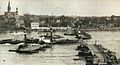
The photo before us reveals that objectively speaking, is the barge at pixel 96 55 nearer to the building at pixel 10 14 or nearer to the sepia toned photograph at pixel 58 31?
the sepia toned photograph at pixel 58 31

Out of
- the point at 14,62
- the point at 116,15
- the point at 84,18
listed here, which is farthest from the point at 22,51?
the point at 116,15

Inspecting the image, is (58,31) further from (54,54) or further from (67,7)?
(67,7)

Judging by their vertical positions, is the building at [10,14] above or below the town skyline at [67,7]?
below

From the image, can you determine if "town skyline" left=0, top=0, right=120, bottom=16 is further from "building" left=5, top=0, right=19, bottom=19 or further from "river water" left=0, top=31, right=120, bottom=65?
"river water" left=0, top=31, right=120, bottom=65

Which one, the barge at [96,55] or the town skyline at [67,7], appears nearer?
the town skyline at [67,7]

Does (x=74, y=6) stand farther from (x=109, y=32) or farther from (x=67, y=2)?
(x=109, y=32)

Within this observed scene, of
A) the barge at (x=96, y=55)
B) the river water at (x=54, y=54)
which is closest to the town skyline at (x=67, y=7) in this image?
the river water at (x=54, y=54)

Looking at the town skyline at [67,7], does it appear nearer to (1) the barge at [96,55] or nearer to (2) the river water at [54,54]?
(2) the river water at [54,54]

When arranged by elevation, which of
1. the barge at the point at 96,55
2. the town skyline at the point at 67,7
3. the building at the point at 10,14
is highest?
the town skyline at the point at 67,7
